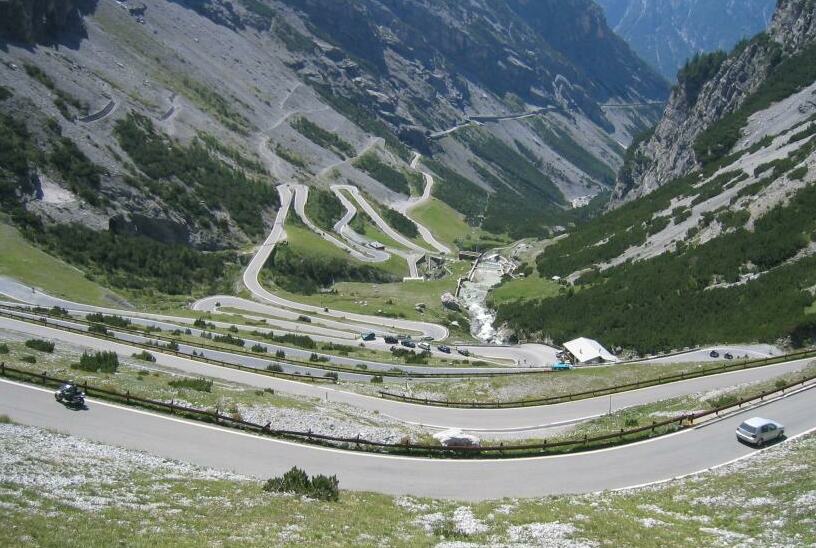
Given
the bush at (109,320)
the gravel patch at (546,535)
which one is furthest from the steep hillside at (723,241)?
the bush at (109,320)

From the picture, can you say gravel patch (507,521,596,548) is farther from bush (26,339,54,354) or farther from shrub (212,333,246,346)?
shrub (212,333,246,346)

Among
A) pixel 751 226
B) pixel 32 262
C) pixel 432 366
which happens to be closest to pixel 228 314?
pixel 32 262

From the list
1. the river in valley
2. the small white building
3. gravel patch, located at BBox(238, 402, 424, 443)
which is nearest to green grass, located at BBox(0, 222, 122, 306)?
gravel patch, located at BBox(238, 402, 424, 443)

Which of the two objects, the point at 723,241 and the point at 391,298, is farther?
the point at 391,298

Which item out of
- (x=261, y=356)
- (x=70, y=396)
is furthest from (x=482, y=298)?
(x=70, y=396)

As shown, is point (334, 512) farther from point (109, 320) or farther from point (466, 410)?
point (109, 320)

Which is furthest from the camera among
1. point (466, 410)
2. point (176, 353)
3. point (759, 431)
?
point (176, 353)
